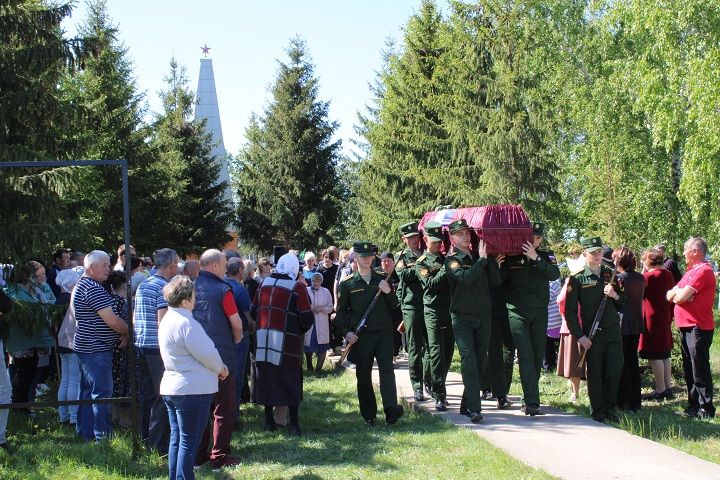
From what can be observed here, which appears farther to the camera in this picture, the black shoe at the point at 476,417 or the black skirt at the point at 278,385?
the black skirt at the point at 278,385

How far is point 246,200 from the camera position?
41594 mm

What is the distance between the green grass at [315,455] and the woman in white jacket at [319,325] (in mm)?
4001

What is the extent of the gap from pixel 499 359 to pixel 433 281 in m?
1.23

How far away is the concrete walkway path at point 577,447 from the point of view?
6.40 meters

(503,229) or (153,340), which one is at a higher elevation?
(503,229)

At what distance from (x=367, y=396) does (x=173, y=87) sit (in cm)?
3772

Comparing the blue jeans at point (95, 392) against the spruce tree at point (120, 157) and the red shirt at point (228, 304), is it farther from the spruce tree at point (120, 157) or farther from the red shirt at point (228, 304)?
the spruce tree at point (120, 157)

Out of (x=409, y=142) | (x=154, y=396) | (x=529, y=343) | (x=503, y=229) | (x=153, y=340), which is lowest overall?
(x=154, y=396)

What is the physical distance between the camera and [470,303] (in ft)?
27.1

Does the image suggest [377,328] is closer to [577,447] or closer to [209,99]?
[577,447]

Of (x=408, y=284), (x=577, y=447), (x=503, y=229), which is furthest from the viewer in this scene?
(x=408, y=284)

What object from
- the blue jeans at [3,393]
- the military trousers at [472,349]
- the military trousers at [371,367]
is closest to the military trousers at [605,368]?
the military trousers at [472,349]

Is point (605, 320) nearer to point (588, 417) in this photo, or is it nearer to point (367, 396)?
point (588, 417)

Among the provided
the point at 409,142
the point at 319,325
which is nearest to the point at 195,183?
the point at 409,142
